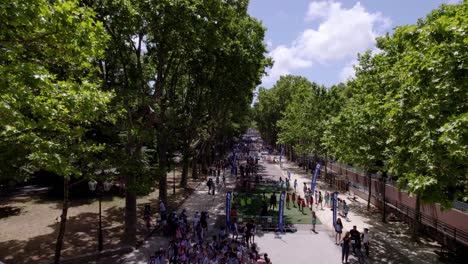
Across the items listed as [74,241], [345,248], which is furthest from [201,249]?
[74,241]

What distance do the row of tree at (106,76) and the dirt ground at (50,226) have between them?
211cm

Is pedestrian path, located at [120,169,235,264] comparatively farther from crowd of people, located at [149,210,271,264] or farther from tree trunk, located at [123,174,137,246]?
crowd of people, located at [149,210,271,264]

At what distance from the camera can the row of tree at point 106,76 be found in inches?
295

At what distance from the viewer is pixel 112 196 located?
1105 inches

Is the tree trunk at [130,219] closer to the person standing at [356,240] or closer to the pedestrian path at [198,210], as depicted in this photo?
the pedestrian path at [198,210]

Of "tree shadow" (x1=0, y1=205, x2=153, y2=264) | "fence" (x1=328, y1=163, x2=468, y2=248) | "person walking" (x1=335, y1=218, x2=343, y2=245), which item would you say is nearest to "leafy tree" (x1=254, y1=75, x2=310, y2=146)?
"fence" (x1=328, y1=163, x2=468, y2=248)

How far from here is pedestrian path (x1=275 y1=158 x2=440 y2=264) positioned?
16500mm

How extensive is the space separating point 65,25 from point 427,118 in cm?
1088

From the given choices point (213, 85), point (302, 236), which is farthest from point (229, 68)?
point (302, 236)

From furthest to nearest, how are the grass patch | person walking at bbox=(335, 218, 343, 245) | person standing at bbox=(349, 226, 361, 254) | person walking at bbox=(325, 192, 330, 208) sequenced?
person walking at bbox=(325, 192, 330, 208), the grass patch, person walking at bbox=(335, 218, 343, 245), person standing at bbox=(349, 226, 361, 254)

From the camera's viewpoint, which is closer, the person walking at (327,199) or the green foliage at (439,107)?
the green foliage at (439,107)

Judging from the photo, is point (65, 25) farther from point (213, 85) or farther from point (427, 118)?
point (213, 85)

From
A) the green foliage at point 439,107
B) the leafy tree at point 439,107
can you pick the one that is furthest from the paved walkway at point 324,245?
the leafy tree at point 439,107

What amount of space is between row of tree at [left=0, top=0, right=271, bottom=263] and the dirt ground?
2106 mm
